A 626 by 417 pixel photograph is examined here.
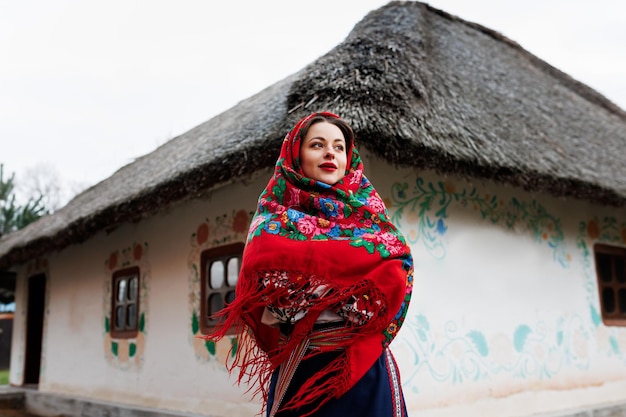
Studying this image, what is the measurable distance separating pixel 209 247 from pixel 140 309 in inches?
53.0

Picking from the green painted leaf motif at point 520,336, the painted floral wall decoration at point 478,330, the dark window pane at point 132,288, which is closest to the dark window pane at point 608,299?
the painted floral wall decoration at point 478,330

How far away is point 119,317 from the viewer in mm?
6406

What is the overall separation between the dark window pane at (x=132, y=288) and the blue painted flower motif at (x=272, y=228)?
462 cm

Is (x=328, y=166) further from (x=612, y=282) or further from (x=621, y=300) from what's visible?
(x=621, y=300)

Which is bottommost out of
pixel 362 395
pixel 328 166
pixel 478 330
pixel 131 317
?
pixel 362 395

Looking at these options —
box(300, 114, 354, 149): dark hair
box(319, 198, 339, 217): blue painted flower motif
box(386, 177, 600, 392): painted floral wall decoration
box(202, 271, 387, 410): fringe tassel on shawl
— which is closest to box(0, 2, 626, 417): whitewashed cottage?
box(386, 177, 600, 392): painted floral wall decoration

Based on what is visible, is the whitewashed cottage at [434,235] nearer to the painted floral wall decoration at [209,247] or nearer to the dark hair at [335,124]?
the painted floral wall decoration at [209,247]

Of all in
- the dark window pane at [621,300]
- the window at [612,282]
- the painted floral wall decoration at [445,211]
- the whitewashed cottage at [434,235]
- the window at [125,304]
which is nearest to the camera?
the whitewashed cottage at [434,235]

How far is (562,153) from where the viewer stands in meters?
4.95

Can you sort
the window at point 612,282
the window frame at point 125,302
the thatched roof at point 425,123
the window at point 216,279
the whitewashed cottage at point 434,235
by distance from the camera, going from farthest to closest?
the window frame at point 125,302, the window at point 612,282, the window at point 216,279, the whitewashed cottage at point 434,235, the thatched roof at point 425,123

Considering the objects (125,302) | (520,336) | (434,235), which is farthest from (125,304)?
(520,336)

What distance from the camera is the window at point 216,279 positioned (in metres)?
4.80

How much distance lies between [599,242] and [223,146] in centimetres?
356

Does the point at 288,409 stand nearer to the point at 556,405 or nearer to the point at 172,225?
the point at 556,405
